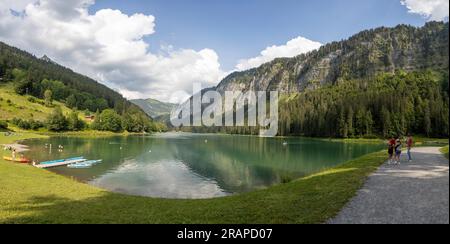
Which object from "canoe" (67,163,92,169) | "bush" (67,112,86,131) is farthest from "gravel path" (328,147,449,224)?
"bush" (67,112,86,131)

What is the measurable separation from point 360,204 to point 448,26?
35.1 feet

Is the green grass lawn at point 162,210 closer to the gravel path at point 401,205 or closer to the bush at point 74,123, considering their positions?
the gravel path at point 401,205

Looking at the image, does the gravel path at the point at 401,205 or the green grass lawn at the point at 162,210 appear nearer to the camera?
the gravel path at the point at 401,205

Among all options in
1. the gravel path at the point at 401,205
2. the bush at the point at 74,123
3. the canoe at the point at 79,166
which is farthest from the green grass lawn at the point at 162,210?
the bush at the point at 74,123

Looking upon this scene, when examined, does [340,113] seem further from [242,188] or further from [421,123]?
[242,188]

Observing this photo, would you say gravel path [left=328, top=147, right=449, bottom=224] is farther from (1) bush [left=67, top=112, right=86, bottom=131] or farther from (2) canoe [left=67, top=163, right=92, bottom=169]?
(1) bush [left=67, top=112, right=86, bottom=131]

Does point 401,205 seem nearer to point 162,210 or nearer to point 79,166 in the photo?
point 162,210

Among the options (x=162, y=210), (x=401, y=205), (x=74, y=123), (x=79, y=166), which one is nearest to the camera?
(x=401, y=205)

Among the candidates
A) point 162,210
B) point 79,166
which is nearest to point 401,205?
point 162,210

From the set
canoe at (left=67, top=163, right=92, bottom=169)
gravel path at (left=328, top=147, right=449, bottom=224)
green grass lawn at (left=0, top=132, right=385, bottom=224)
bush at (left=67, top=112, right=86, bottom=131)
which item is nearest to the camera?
gravel path at (left=328, top=147, right=449, bottom=224)

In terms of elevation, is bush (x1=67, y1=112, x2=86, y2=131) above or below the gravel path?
above

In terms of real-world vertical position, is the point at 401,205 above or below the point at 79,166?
above

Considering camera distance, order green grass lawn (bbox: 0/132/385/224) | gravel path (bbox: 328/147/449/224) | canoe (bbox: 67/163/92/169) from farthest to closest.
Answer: canoe (bbox: 67/163/92/169) < green grass lawn (bbox: 0/132/385/224) < gravel path (bbox: 328/147/449/224)
